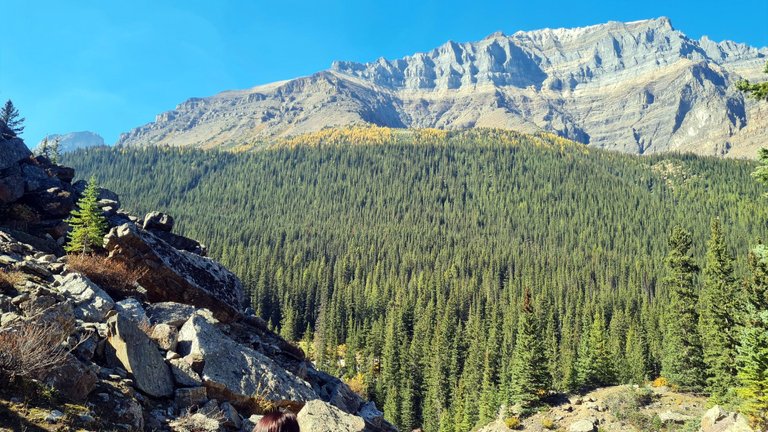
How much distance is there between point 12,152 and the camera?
31516 mm

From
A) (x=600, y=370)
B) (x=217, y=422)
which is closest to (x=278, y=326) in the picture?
(x=600, y=370)

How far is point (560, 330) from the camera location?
112m

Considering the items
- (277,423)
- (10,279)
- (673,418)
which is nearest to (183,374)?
(10,279)

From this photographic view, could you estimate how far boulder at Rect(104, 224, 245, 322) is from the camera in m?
19.6

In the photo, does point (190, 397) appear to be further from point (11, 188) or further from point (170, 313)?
point (11, 188)

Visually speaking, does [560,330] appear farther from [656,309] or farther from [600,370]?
[600,370]

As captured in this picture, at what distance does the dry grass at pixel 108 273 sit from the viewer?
16.9m

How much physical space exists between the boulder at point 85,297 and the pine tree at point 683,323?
54.5 meters

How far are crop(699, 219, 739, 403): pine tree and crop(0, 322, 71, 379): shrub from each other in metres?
51.4

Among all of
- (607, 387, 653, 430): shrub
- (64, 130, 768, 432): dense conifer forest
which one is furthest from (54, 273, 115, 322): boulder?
(607, 387, 653, 430): shrub

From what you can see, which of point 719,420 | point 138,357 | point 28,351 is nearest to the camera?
point 28,351

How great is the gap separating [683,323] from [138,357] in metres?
56.6

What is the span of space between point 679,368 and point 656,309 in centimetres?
5584

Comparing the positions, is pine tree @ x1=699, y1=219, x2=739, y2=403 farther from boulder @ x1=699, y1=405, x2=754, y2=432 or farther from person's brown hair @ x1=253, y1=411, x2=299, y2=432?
person's brown hair @ x1=253, y1=411, x2=299, y2=432
